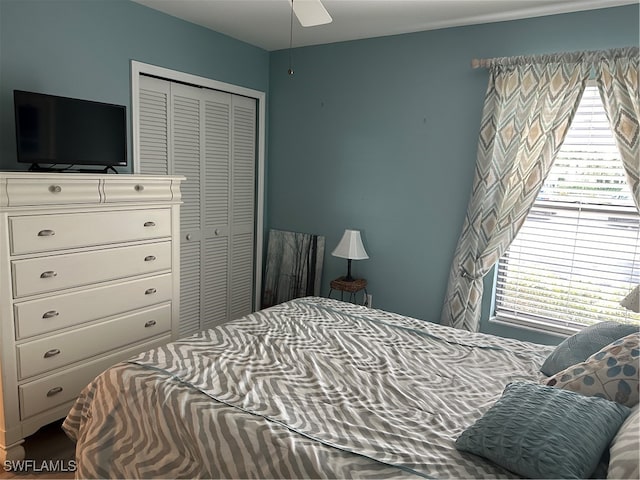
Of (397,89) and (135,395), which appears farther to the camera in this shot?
(397,89)

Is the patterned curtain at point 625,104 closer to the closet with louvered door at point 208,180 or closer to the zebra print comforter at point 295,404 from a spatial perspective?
the zebra print comforter at point 295,404

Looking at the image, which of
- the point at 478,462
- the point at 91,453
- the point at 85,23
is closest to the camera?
the point at 478,462

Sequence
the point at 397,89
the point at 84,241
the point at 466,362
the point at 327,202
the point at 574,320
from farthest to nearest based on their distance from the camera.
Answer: the point at 327,202 → the point at 397,89 → the point at 574,320 → the point at 84,241 → the point at 466,362

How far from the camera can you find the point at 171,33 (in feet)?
11.2

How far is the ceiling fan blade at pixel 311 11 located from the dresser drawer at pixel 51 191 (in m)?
1.38

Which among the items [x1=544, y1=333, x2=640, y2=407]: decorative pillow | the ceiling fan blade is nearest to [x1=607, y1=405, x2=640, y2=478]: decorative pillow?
[x1=544, y1=333, x2=640, y2=407]: decorative pillow

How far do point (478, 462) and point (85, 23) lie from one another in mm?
3145

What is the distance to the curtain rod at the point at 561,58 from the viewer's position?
2.75 metres

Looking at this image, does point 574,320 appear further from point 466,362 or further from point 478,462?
point 478,462

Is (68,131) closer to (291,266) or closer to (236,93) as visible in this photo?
(236,93)

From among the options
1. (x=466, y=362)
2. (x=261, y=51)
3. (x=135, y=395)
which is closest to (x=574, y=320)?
(x=466, y=362)

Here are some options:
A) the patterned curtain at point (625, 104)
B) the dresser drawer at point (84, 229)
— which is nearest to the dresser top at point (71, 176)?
the dresser drawer at point (84, 229)

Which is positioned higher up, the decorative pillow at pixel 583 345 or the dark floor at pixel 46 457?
the decorative pillow at pixel 583 345

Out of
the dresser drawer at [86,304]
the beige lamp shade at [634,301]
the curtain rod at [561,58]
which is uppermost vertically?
the curtain rod at [561,58]
